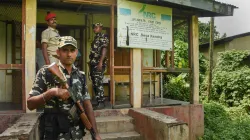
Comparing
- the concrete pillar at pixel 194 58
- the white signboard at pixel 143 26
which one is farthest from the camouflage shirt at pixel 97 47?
the concrete pillar at pixel 194 58

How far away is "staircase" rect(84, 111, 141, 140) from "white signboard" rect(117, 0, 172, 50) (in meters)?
1.67

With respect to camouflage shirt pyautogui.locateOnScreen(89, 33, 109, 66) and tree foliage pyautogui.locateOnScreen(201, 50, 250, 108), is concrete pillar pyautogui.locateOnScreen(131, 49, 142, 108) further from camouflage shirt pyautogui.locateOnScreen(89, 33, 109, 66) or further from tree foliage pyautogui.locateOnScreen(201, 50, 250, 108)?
tree foliage pyautogui.locateOnScreen(201, 50, 250, 108)

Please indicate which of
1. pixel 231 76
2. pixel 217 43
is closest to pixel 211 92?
pixel 231 76

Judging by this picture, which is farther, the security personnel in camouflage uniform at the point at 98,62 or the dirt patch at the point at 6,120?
the security personnel in camouflage uniform at the point at 98,62

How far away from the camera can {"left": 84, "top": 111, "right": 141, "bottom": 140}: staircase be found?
5305 mm

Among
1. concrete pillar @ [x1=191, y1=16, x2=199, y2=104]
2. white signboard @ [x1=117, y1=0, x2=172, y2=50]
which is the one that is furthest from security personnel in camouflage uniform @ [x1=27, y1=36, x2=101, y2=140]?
Answer: concrete pillar @ [x1=191, y1=16, x2=199, y2=104]

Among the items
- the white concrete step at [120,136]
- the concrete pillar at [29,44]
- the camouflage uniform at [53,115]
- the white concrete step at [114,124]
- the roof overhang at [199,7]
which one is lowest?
the white concrete step at [120,136]

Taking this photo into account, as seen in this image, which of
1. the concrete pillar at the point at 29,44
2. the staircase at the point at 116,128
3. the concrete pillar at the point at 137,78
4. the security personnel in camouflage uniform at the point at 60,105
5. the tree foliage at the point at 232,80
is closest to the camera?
the security personnel in camouflage uniform at the point at 60,105

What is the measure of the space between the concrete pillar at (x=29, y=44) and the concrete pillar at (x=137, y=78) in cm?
227

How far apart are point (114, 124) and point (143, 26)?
2.50 metres

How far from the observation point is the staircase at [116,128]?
209 inches

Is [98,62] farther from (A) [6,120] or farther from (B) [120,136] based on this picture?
(A) [6,120]

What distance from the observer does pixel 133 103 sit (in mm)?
6387

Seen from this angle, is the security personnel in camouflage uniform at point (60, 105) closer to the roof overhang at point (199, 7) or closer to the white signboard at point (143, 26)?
the white signboard at point (143, 26)
